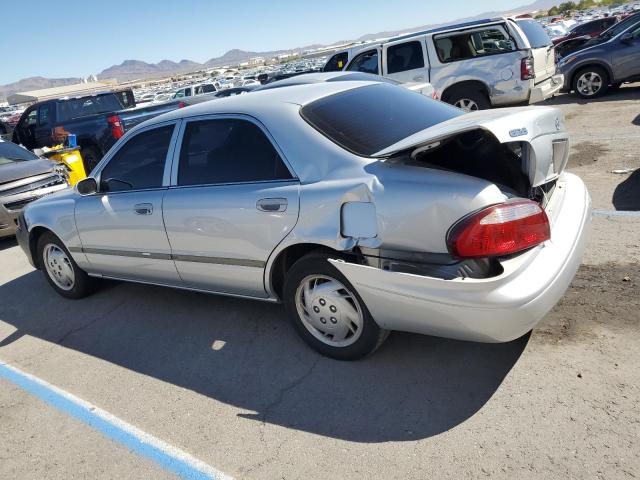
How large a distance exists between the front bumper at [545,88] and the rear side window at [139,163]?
26.4 feet

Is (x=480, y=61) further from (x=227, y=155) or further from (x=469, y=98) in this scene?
(x=227, y=155)

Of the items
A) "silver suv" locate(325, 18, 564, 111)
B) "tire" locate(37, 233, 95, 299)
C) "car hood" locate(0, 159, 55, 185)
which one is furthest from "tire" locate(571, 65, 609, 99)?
"tire" locate(37, 233, 95, 299)

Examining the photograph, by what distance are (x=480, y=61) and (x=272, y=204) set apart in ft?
27.3

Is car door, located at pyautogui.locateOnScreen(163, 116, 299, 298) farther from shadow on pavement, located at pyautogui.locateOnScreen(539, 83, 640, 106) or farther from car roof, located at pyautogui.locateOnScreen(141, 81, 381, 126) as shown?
shadow on pavement, located at pyautogui.locateOnScreen(539, 83, 640, 106)

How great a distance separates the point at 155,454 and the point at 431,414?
4.91 ft

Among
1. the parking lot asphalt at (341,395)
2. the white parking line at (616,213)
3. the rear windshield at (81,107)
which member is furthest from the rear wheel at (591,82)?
the rear windshield at (81,107)

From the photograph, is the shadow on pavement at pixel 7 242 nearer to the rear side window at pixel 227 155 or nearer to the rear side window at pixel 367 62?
the rear side window at pixel 227 155

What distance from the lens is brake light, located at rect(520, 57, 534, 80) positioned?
976 cm

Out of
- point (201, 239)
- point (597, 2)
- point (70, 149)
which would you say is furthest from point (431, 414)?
point (597, 2)

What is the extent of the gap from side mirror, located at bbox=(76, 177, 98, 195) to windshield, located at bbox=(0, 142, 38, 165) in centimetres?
491

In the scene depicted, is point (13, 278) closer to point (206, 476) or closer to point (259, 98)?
point (259, 98)

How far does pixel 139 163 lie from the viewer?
428 centimetres

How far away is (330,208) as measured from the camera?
304 centimetres

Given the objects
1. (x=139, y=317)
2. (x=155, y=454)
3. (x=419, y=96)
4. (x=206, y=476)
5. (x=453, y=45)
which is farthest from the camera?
(x=453, y=45)
